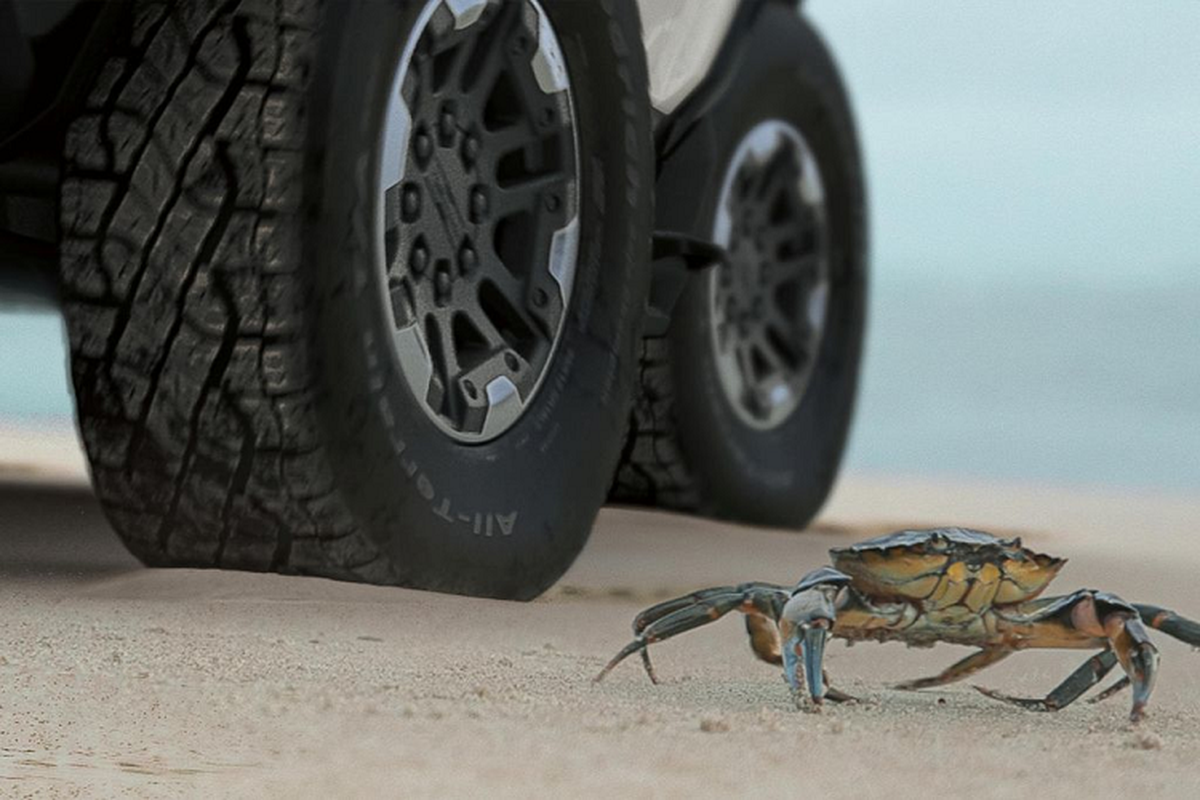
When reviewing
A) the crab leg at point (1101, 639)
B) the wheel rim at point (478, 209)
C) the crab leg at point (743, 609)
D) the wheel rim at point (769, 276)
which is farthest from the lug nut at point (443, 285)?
the wheel rim at point (769, 276)

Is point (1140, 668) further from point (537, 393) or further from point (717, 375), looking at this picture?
point (717, 375)

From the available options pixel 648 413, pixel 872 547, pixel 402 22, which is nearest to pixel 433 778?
pixel 872 547

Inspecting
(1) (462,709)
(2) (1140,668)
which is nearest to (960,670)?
(2) (1140,668)

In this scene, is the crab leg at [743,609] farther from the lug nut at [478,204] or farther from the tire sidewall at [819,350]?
the tire sidewall at [819,350]

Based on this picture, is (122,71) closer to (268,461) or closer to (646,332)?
(268,461)

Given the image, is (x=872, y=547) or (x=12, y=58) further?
(x=12, y=58)

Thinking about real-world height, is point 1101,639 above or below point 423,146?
below

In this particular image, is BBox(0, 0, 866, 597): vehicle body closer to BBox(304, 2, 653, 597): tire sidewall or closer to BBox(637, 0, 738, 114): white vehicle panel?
BBox(304, 2, 653, 597): tire sidewall
